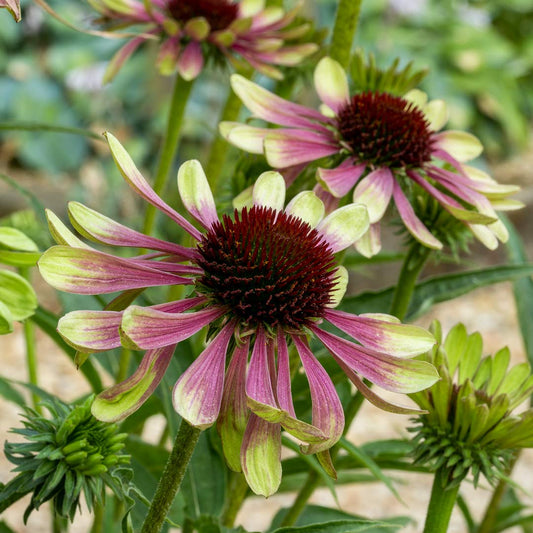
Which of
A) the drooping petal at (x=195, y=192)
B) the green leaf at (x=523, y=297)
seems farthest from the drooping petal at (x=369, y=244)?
the green leaf at (x=523, y=297)

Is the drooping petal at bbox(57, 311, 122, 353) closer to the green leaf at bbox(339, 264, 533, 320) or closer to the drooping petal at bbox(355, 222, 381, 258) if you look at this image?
the drooping petal at bbox(355, 222, 381, 258)

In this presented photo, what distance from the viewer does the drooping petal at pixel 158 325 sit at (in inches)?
14.3

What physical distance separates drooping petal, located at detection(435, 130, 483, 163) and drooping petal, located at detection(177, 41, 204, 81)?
0.22 m

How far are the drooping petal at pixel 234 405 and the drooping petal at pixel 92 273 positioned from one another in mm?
51

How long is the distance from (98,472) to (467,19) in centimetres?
375

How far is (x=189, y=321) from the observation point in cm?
40

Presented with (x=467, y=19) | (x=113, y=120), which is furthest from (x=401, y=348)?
(x=467, y=19)

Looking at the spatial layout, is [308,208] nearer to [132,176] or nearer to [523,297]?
[132,176]

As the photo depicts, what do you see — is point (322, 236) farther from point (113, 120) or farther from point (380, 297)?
point (113, 120)

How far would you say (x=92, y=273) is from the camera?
0.40 meters

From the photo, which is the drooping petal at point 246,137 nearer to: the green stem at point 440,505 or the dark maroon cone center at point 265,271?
the dark maroon cone center at point 265,271

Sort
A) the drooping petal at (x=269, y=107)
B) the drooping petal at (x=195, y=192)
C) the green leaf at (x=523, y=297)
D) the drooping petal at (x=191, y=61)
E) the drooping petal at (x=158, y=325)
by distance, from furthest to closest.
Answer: the green leaf at (x=523, y=297) < the drooping petal at (x=191, y=61) < the drooping petal at (x=269, y=107) < the drooping petal at (x=195, y=192) < the drooping petal at (x=158, y=325)

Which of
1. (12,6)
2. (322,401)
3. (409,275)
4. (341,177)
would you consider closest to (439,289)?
(409,275)

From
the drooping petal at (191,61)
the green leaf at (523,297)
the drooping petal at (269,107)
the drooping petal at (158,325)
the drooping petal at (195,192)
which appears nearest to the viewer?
the drooping petal at (158,325)
